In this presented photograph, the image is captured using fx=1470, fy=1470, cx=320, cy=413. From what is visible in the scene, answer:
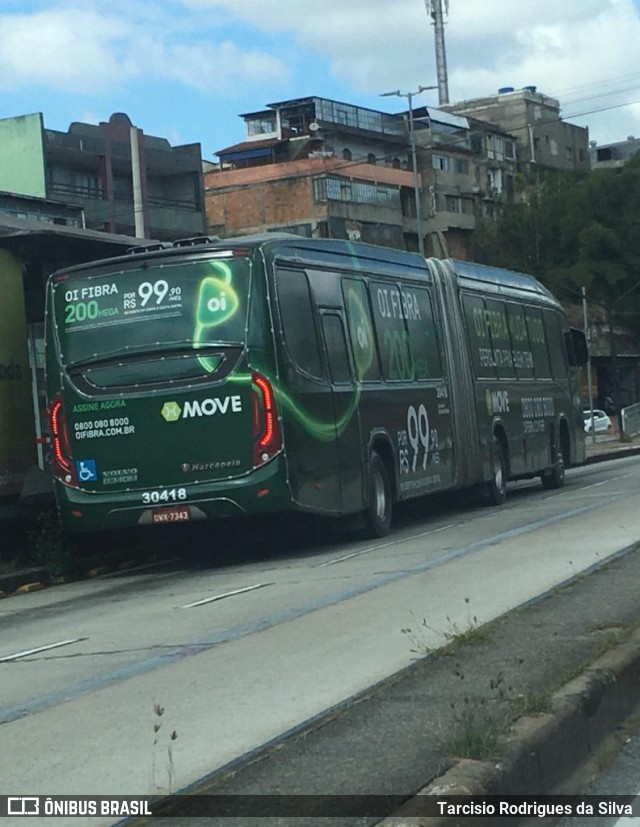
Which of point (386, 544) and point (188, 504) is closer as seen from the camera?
point (188, 504)

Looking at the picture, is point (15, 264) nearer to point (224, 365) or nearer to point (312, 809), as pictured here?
point (224, 365)

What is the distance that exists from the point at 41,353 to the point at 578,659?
35.9 feet

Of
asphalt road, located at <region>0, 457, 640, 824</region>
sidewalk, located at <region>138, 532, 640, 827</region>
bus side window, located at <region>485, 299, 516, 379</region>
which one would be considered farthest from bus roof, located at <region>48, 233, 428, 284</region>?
sidewalk, located at <region>138, 532, 640, 827</region>

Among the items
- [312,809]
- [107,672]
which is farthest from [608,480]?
[312,809]

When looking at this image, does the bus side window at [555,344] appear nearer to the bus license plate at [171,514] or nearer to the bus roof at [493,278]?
the bus roof at [493,278]

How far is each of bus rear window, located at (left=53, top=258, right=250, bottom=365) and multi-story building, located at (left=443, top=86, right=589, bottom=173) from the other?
→ 82.5m

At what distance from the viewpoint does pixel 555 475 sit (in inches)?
1039

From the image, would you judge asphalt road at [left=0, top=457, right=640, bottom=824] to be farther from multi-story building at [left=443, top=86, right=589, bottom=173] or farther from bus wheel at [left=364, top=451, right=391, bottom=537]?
multi-story building at [left=443, top=86, right=589, bottom=173]

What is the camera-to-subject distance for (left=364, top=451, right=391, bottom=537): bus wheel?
1766 centimetres

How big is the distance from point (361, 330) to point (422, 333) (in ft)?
8.00

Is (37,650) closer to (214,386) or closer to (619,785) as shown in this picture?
(214,386)

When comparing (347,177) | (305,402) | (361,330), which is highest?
(347,177)

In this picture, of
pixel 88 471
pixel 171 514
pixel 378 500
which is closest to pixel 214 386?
pixel 171 514

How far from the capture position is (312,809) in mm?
5316
